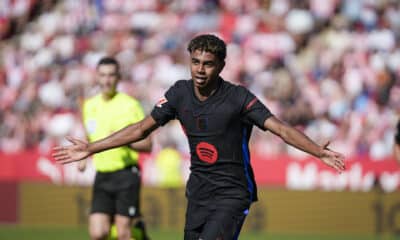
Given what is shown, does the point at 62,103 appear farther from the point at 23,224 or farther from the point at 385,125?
the point at 385,125

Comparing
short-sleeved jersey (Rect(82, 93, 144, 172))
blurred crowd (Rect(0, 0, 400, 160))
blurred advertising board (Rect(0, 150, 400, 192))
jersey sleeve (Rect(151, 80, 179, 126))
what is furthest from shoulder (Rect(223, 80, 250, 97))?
blurred crowd (Rect(0, 0, 400, 160))

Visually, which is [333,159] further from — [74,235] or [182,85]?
[74,235]

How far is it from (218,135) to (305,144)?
0.77 metres

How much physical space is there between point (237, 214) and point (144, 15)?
1488 cm

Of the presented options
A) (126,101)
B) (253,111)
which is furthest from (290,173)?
(253,111)

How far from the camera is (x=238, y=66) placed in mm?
20109

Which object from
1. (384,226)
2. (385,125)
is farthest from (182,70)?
(384,226)

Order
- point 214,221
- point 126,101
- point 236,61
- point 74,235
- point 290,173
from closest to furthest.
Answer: point 214,221
point 126,101
point 74,235
point 290,173
point 236,61

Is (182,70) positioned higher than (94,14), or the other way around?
(94,14)

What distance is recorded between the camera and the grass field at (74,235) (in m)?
16.1

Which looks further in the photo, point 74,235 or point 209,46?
point 74,235

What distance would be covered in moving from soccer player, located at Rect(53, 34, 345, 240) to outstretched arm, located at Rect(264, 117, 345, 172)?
0.01 metres

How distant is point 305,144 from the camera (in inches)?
291

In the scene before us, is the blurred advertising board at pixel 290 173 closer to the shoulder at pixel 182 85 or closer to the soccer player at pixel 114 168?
the soccer player at pixel 114 168
